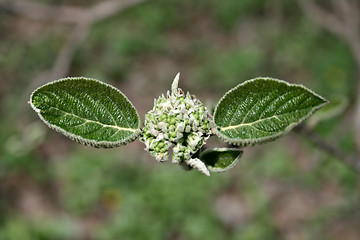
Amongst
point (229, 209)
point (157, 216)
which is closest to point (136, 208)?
point (157, 216)

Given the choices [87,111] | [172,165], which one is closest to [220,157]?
[87,111]

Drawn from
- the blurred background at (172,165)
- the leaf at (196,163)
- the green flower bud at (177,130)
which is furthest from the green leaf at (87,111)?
the blurred background at (172,165)

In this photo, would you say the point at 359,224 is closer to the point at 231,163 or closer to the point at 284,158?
the point at 284,158

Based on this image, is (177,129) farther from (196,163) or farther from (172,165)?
(172,165)

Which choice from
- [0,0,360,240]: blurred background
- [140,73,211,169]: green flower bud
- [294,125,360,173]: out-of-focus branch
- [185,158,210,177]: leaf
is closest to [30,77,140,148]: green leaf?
[140,73,211,169]: green flower bud

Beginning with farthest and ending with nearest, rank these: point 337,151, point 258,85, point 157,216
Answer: point 157,216 < point 337,151 < point 258,85

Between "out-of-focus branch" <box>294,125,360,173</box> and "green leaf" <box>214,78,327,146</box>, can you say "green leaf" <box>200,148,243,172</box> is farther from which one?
"out-of-focus branch" <box>294,125,360,173</box>

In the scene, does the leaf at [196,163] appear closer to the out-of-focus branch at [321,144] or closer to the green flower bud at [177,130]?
the green flower bud at [177,130]
